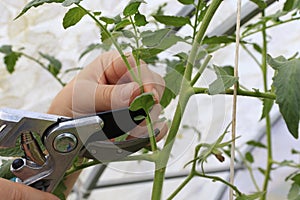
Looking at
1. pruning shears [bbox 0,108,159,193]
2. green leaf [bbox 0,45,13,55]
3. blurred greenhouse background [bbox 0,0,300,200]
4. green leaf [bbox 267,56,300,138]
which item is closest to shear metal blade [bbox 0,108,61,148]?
pruning shears [bbox 0,108,159,193]

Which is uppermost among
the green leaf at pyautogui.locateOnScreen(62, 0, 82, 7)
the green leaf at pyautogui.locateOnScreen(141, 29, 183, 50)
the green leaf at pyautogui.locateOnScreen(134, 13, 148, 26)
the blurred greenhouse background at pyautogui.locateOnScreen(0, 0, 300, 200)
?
the green leaf at pyautogui.locateOnScreen(62, 0, 82, 7)

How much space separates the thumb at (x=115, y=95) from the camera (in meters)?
0.55

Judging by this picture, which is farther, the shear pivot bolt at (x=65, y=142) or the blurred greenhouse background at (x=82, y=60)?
the blurred greenhouse background at (x=82, y=60)

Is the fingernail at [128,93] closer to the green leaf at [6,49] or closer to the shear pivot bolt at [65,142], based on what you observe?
the shear pivot bolt at [65,142]

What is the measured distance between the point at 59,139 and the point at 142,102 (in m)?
0.10

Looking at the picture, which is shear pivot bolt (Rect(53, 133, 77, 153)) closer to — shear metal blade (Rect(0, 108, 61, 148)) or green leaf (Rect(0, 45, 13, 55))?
shear metal blade (Rect(0, 108, 61, 148))

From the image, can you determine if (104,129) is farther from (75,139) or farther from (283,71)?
(283,71)

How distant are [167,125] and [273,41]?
126 centimetres

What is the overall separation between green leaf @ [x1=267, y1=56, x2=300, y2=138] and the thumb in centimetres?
14

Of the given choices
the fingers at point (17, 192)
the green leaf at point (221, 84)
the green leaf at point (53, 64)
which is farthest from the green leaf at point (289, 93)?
the green leaf at point (53, 64)

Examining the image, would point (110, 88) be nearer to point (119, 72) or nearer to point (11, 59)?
point (119, 72)

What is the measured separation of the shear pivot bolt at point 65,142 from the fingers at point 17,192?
0.16 feet

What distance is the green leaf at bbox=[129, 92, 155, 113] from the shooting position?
1.58 feet

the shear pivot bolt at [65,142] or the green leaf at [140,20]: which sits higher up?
the green leaf at [140,20]
